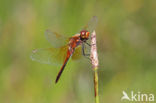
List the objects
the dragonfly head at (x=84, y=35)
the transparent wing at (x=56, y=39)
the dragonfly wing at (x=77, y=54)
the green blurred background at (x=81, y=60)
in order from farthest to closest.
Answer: the green blurred background at (x=81, y=60) < the transparent wing at (x=56, y=39) < the dragonfly wing at (x=77, y=54) < the dragonfly head at (x=84, y=35)

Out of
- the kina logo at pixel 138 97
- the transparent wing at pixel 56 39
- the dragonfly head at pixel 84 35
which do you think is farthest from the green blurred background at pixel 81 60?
the dragonfly head at pixel 84 35

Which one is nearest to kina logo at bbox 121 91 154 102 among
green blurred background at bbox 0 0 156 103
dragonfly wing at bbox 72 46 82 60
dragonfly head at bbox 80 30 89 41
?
green blurred background at bbox 0 0 156 103

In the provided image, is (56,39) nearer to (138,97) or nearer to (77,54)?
(77,54)

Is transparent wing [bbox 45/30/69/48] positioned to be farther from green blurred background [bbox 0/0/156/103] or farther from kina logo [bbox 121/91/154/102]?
kina logo [bbox 121/91/154/102]

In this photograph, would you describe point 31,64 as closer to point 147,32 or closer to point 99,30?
point 99,30

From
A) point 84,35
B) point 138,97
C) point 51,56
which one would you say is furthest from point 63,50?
point 138,97

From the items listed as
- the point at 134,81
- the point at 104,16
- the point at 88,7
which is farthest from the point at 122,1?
the point at 134,81

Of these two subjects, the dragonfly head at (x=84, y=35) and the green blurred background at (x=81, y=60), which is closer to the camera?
the dragonfly head at (x=84, y=35)

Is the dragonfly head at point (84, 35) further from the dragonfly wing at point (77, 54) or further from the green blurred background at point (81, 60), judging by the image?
the green blurred background at point (81, 60)
